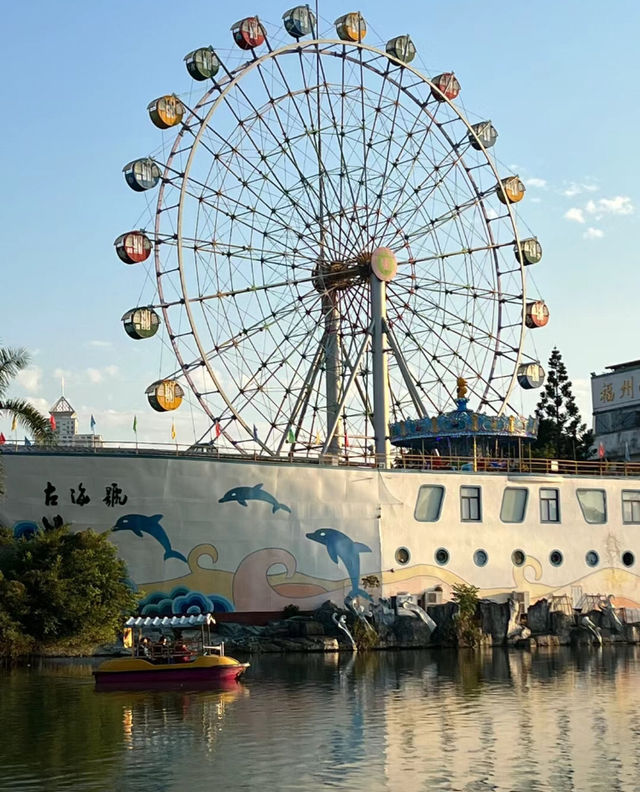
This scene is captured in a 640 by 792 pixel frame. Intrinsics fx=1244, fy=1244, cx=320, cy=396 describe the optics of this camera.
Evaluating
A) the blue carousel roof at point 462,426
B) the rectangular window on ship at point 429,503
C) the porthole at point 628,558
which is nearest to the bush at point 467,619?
the rectangular window on ship at point 429,503

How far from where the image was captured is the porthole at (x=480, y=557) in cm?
4822

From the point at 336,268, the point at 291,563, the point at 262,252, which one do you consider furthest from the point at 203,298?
the point at 291,563

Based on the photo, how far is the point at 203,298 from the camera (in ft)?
158

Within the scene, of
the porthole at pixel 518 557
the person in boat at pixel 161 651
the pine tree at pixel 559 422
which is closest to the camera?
the person in boat at pixel 161 651

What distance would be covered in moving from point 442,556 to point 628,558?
29.8 feet

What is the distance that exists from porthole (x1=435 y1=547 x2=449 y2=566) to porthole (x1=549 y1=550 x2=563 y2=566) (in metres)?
4.79

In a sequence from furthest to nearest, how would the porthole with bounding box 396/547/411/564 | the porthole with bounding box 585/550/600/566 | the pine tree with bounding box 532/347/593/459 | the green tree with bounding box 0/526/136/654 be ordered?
the pine tree with bounding box 532/347/593/459, the porthole with bounding box 585/550/600/566, the porthole with bounding box 396/547/411/564, the green tree with bounding box 0/526/136/654

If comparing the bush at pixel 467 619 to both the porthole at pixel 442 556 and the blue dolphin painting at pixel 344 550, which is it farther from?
the blue dolphin painting at pixel 344 550

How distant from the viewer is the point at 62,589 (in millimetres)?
38000

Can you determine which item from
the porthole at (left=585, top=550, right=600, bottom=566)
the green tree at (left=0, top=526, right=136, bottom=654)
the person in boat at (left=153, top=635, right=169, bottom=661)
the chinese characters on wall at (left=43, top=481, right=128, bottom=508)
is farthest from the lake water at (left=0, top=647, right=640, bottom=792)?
the porthole at (left=585, top=550, right=600, bottom=566)

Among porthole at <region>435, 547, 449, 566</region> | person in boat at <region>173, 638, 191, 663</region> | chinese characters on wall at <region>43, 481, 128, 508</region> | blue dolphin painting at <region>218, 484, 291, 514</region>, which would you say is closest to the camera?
person in boat at <region>173, 638, 191, 663</region>

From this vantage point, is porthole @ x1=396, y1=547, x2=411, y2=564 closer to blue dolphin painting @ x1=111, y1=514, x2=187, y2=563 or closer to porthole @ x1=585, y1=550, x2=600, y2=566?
porthole @ x1=585, y1=550, x2=600, y2=566

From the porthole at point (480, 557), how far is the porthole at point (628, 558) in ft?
22.4

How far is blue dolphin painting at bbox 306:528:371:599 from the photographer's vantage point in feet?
150
